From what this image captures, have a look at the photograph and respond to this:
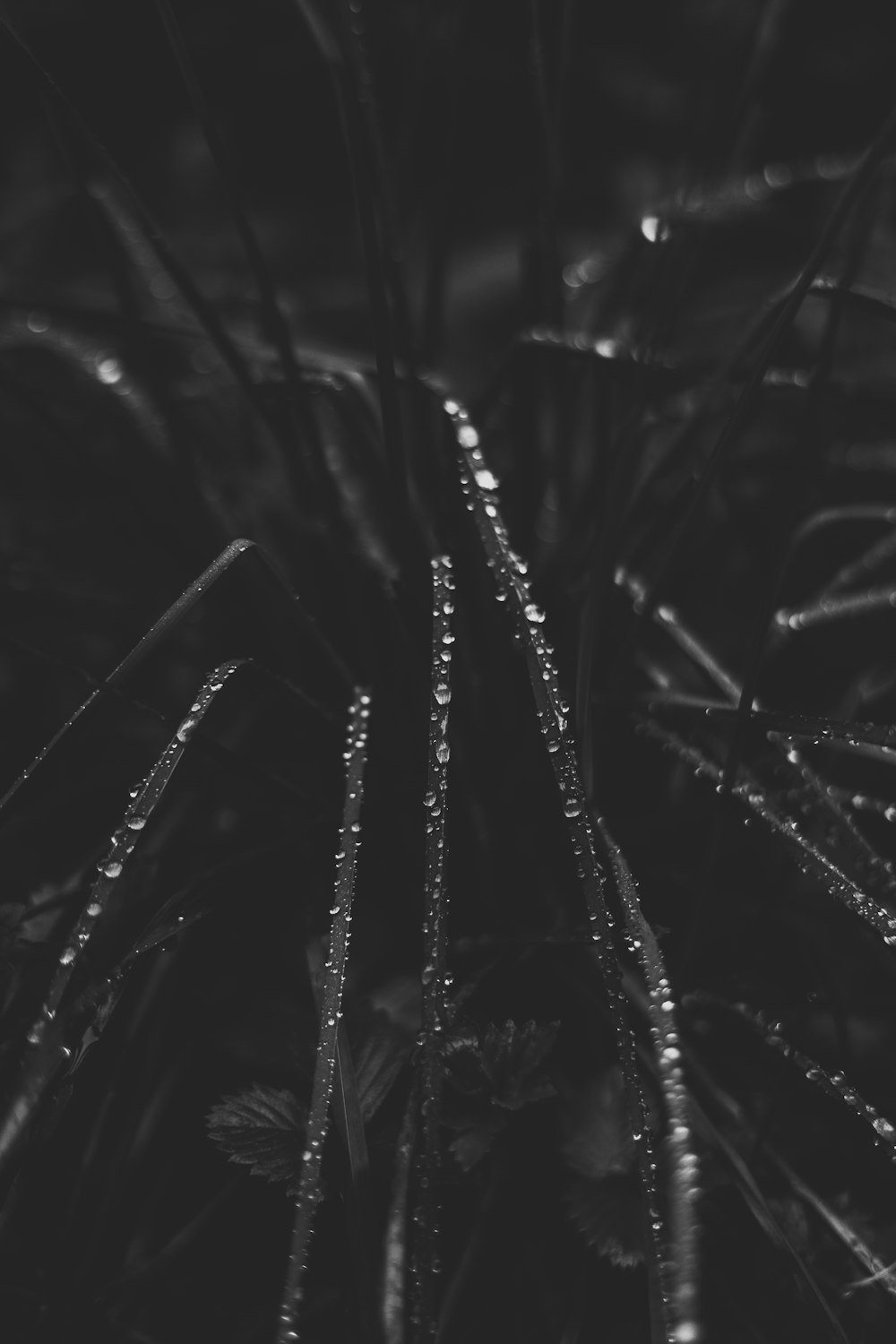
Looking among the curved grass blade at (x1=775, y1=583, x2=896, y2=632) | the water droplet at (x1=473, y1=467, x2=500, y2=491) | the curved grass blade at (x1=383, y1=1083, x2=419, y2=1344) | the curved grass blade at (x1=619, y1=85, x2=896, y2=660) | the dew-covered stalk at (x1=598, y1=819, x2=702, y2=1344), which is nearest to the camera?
the dew-covered stalk at (x1=598, y1=819, x2=702, y2=1344)

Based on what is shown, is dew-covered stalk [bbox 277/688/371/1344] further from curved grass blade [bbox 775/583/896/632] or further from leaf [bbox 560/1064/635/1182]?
curved grass blade [bbox 775/583/896/632]

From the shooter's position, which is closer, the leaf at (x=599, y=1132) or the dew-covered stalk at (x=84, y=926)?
the dew-covered stalk at (x=84, y=926)

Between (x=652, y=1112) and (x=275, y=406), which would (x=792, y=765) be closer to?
(x=652, y=1112)

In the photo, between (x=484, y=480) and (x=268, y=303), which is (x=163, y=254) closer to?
(x=268, y=303)

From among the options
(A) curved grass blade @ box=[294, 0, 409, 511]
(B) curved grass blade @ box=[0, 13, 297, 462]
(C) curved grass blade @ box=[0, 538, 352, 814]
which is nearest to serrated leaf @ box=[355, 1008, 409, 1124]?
(C) curved grass blade @ box=[0, 538, 352, 814]

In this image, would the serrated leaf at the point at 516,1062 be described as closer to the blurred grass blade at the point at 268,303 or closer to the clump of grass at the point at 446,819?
the clump of grass at the point at 446,819

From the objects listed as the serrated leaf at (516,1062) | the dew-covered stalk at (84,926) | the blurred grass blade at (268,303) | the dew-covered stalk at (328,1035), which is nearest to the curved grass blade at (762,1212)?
the serrated leaf at (516,1062)

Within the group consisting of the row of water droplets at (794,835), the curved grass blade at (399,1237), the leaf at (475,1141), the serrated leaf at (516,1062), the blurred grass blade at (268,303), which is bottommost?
the curved grass blade at (399,1237)

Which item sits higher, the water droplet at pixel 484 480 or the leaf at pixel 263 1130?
the water droplet at pixel 484 480

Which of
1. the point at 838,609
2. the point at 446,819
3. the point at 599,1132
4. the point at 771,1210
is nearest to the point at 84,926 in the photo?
the point at 446,819
